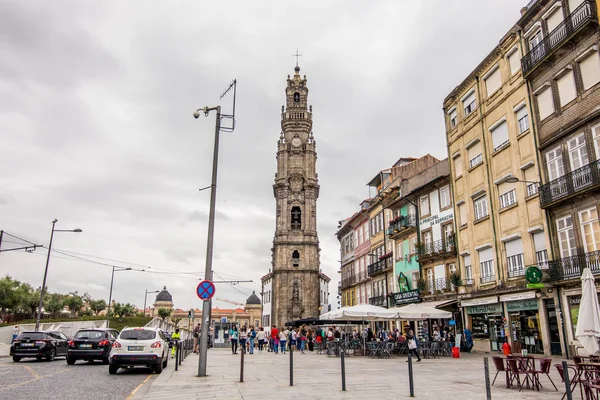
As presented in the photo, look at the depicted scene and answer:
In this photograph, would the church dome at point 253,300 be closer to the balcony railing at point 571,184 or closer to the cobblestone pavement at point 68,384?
the balcony railing at point 571,184

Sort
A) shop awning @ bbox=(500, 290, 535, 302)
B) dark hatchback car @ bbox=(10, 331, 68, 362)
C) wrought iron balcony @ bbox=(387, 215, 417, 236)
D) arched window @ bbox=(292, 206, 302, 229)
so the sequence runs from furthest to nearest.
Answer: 1. arched window @ bbox=(292, 206, 302, 229)
2. wrought iron balcony @ bbox=(387, 215, 417, 236)
3. shop awning @ bbox=(500, 290, 535, 302)
4. dark hatchback car @ bbox=(10, 331, 68, 362)

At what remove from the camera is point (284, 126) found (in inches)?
3041

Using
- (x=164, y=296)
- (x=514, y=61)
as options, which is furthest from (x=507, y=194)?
(x=164, y=296)

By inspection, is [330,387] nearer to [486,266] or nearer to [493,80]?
[486,266]

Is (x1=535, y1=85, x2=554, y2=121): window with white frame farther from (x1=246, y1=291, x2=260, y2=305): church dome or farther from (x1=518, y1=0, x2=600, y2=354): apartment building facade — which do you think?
(x1=246, y1=291, x2=260, y2=305): church dome

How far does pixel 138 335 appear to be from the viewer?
15.6 metres

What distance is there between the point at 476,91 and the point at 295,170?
47.9m

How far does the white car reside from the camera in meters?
14.8

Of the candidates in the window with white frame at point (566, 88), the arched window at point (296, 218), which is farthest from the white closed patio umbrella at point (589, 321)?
the arched window at point (296, 218)

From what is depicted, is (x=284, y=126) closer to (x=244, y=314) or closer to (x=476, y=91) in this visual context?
(x=476, y=91)

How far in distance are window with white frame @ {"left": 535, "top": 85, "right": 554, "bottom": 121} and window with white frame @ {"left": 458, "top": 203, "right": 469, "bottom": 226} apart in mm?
7502

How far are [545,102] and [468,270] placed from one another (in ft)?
34.3

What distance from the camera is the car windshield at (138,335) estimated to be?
15473mm

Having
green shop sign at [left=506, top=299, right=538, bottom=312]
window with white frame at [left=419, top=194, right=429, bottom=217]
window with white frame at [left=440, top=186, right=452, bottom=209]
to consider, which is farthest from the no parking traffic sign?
window with white frame at [left=419, top=194, right=429, bottom=217]
